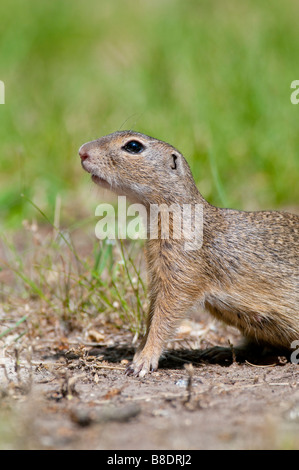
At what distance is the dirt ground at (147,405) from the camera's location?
104 inches

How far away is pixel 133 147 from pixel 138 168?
0.14 metres

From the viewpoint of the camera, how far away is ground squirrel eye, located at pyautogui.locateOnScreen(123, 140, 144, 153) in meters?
4.13

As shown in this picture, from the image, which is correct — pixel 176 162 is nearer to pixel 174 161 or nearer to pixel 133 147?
pixel 174 161

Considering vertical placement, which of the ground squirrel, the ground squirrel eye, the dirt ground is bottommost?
the dirt ground

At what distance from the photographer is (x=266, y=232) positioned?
4.22 m

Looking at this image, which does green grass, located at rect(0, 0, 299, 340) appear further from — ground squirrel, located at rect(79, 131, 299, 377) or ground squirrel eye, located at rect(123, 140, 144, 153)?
ground squirrel eye, located at rect(123, 140, 144, 153)

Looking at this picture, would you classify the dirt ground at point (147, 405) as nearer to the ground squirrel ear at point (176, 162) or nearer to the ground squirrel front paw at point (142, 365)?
the ground squirrel front paw at point (142, 365)

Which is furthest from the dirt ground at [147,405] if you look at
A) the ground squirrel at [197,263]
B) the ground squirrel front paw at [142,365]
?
the ground squirrel at [197,263]

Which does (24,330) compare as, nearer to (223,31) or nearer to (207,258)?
(207,258)

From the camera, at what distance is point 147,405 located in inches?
122

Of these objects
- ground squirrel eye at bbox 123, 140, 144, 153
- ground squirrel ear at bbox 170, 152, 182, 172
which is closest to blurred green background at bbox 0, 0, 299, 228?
ground squirrel ear at bbox 170, 152, 182, 172

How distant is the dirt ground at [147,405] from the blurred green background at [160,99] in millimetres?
1719

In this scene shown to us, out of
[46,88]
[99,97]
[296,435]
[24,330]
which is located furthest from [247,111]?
[296,435]

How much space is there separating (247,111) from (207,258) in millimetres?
3474
